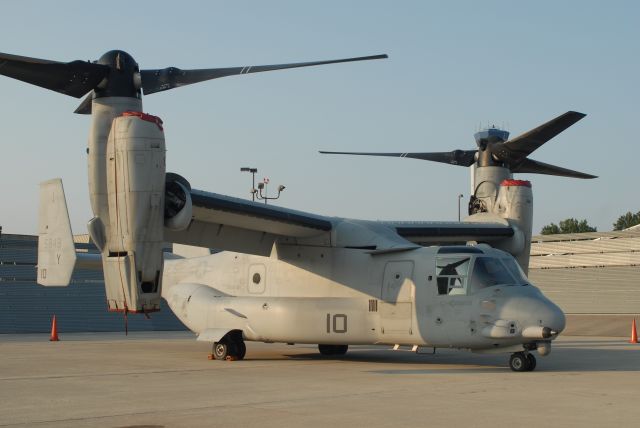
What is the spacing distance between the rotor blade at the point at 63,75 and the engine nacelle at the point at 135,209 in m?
1.14

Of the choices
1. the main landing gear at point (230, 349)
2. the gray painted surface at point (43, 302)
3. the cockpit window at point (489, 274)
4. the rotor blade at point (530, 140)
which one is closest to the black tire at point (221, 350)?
the main landing gear at point (230, 349)

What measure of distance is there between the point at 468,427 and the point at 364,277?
889cm

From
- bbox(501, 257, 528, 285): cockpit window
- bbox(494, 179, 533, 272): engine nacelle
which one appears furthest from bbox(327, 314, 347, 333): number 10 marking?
bbox(494, 179, 533, 272): engine nacelle

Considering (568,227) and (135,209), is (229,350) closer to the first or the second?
(135,209)

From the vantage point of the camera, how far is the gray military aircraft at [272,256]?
14.4 m

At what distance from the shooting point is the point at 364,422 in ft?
30.5

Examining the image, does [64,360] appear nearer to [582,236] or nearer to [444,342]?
[444,342]

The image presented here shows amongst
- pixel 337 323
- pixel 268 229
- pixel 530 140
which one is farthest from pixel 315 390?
pixel 530 140

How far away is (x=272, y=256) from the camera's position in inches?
765

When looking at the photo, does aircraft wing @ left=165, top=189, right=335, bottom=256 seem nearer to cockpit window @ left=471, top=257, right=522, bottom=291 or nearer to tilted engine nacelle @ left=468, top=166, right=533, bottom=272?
cockpit window @ left=471, top=257, right=522, bottom=291

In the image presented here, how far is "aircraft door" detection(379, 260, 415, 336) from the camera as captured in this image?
16.8 metres

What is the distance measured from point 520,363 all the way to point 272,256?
6628mm

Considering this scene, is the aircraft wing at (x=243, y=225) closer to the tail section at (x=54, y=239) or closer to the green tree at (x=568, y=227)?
the tail section at (x=54, y=239)

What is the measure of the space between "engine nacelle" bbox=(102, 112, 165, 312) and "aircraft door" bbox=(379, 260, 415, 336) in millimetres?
5037
